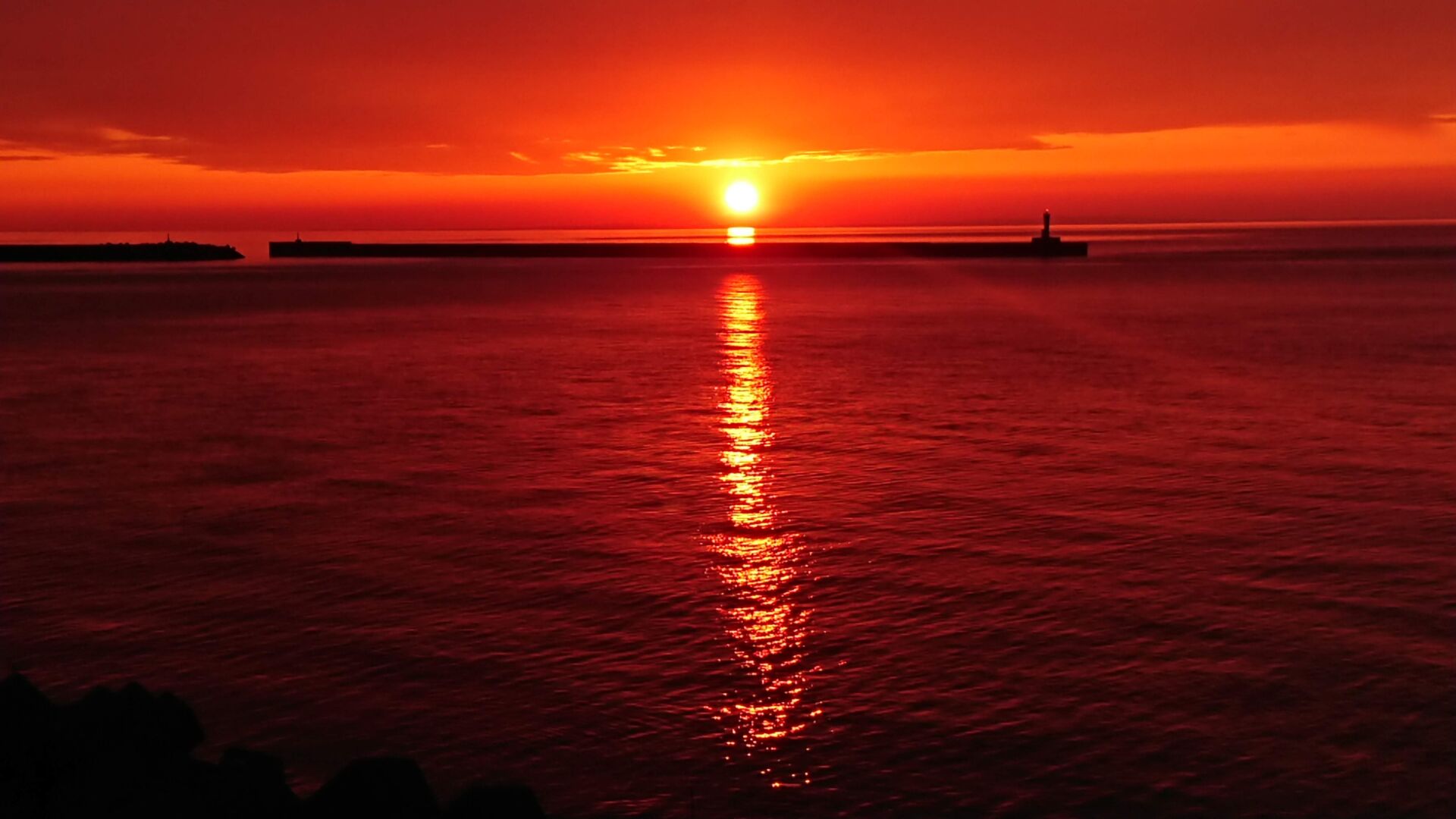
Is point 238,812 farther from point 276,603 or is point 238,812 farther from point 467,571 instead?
point 467,571

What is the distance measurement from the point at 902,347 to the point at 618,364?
9861mm

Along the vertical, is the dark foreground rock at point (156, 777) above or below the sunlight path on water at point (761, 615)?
above

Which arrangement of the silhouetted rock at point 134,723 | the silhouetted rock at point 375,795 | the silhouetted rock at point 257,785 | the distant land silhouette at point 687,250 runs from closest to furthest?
1. the silhouetted rock at point 375,795
2. the silhouetted rock at point 257,785
3. the silhouetted rock at point 134,723
4. the distant land silhouette at point 687,250

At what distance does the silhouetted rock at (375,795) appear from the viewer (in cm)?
766

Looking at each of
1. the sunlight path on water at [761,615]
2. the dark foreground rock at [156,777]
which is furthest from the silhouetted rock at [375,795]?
the sunlight path on water at [761,615]

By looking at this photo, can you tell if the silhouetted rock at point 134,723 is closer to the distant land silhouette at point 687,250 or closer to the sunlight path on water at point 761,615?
the sunlight path on water at point 761,615

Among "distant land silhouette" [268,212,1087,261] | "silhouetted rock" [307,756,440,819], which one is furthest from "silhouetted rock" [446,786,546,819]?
"distant land silhouette" [268,212,1087,261]

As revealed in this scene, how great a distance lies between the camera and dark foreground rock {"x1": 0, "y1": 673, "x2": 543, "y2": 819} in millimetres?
7676

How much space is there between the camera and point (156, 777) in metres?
8.28

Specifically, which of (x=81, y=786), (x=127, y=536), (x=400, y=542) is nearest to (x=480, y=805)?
(x=81, y=786)

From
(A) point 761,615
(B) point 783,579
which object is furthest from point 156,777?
(B) point 783,579

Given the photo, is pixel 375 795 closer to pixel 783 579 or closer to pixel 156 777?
pixel 156 777

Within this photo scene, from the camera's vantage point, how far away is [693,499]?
18.0m

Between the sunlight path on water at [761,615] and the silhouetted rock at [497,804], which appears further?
the sunlight path on water at [761,615]
